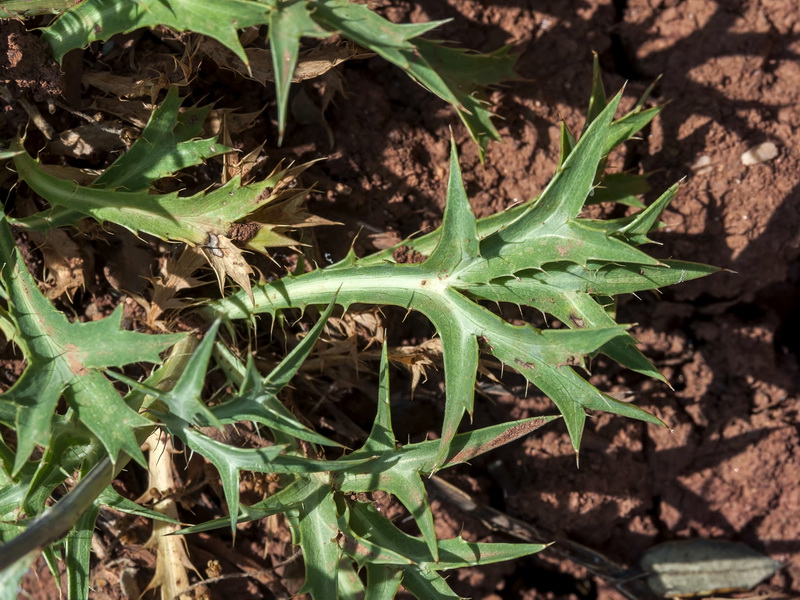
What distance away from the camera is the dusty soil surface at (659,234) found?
94.5 inches

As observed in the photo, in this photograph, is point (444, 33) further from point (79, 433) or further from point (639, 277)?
point (79, 433)

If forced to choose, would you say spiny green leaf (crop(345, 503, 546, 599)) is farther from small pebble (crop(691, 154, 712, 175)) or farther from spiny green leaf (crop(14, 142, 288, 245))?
small pebble (crop(691, 154, 712, 175))

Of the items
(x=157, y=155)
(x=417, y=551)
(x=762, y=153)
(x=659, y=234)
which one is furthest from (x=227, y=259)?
(x=762, y=153)

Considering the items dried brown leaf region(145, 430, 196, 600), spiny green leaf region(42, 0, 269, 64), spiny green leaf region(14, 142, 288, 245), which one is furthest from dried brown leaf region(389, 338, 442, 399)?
spiny green leaf region(42, 0, 269, 64)

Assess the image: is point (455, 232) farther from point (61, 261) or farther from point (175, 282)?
point (61, 261)

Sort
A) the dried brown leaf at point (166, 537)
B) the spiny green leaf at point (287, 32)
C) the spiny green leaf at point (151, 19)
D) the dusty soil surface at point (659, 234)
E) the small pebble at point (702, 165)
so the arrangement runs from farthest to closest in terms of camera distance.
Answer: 1. the small pebble at point (702, 165)
2. the dusty soil surface at point (659, 234)
3. the dried brown leaf at point (166, 537)
4. the spiny green leaf at point (151, 19)
5. the spiny green leaf at point (287, 32)

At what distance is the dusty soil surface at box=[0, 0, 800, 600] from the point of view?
7.88 feet

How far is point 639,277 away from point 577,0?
1232mm

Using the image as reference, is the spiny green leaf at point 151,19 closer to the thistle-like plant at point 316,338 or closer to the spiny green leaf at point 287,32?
the spiny green leaf at point 287,32

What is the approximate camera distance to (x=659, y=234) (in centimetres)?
251

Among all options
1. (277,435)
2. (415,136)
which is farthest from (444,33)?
(277,435)

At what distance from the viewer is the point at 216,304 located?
2072mm

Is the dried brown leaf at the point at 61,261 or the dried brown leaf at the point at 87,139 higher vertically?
the dried brown leaf at the point at 87,139

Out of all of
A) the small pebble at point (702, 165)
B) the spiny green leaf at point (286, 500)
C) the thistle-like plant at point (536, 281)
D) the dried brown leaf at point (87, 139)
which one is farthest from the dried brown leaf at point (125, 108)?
the small pebble at point (702, 165)
